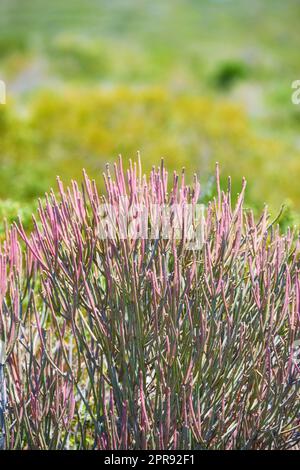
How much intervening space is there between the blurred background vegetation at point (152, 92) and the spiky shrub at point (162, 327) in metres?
0.37

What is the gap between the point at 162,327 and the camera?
2844 mm

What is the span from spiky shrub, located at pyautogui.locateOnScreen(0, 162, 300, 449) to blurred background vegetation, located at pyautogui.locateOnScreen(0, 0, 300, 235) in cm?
37

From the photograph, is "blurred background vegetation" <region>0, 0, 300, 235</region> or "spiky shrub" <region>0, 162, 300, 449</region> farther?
"blurred background vegetation" <region>0, 0, 300, 235</region>

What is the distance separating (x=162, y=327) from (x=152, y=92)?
1835 cm

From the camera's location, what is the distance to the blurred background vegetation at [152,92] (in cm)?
1570

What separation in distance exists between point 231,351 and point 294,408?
347 mm

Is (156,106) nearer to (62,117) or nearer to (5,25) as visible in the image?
(62,117)

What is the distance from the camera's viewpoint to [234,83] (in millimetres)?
36562

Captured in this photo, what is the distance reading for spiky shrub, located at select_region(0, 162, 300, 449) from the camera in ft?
9.30

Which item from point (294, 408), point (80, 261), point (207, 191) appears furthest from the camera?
point (207, 191)

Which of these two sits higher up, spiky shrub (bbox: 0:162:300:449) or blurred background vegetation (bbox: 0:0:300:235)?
blurred background vegetation (bbox: 0:0:300:235)

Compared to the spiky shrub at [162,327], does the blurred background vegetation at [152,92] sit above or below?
above
